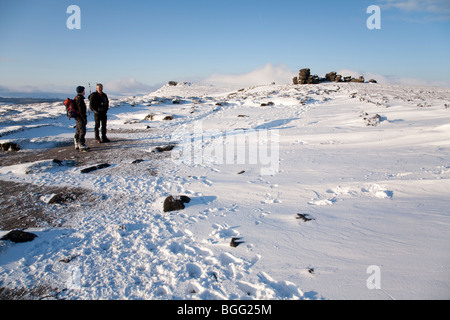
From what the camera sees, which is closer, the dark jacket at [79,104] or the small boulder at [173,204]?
the small boulder at [173,204]

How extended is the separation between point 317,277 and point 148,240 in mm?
2282

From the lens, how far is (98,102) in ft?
27.3

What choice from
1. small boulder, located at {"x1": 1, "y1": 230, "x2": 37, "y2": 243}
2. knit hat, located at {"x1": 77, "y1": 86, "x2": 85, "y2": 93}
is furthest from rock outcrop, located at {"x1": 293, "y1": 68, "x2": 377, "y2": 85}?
small boulder, located at {"x1": 1, "y1": 230, "x2": 37, "y2": 243}

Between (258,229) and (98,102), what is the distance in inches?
299

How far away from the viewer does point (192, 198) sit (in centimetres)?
468

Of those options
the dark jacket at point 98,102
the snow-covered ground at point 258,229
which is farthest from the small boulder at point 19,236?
the dark jacket at point 98,102

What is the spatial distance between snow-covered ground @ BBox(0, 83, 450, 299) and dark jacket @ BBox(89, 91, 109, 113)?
96.6 inches

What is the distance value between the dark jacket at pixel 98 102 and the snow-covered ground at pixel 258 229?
2454 millimetres

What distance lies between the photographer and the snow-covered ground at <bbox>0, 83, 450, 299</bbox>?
2510 mm

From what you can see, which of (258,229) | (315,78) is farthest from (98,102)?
(315,78)

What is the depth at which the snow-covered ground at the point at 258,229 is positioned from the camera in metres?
2.51

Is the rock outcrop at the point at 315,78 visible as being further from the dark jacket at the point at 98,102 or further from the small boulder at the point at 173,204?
the small boulder at the point at 173,204

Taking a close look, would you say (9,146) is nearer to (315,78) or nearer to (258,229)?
(258,229)
